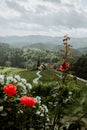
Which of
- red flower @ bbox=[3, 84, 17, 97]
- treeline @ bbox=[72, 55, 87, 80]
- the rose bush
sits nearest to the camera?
red flower @ bbox=[3, 84, 17, 97]

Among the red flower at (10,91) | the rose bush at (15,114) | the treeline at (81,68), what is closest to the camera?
the red flower at (10,91)

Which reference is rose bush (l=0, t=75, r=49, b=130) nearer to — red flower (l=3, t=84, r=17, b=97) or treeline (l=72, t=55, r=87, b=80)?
red flower (l=3, t=84, r=17, b=97)

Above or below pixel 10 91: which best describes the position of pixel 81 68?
below

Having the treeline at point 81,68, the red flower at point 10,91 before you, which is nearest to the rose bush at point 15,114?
the red flower at point 10,91

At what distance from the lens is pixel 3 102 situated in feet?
20.5

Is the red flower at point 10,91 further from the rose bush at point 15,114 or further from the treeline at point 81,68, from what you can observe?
the treeline at point 81,68

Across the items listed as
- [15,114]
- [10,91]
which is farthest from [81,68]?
[10,91]

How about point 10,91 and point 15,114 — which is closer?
→ point 10,91

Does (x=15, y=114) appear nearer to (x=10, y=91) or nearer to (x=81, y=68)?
(x=10, y=91)

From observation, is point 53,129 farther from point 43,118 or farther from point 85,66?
point 85,66

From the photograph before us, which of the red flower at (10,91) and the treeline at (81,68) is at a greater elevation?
the red flower at (10,91)

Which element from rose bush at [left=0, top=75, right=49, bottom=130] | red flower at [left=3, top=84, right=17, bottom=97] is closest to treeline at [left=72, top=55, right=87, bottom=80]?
rose bush at [left=0, top=75, right=49, bottom=130]

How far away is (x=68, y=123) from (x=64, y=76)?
174cm

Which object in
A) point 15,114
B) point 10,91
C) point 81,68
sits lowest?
point 81,68
